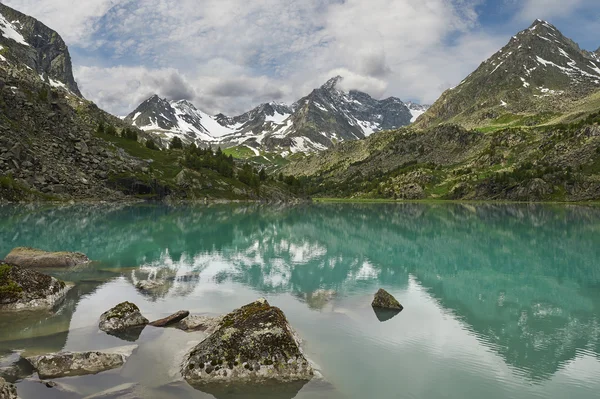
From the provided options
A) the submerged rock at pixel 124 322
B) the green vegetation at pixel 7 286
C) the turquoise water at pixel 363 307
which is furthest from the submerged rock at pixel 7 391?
the green vegetation at pixel 7 286

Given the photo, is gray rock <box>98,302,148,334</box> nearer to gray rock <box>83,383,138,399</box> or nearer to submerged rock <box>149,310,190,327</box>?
submerged rock <box>149,310,190,327</box>

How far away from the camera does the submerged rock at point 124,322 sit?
2138cm

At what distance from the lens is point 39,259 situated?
126 ft

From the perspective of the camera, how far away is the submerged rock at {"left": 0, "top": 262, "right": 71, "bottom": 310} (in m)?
24.3

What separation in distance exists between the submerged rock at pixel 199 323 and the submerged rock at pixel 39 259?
2180 centimetres

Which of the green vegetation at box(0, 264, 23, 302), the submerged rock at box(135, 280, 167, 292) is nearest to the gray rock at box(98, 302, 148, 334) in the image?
the green vegetation at box(0, 264, 23, 302)

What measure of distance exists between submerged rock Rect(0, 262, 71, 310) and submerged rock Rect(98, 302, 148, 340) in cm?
565

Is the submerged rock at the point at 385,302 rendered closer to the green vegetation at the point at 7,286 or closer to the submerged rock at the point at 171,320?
the submerged rock at the point at 171,320

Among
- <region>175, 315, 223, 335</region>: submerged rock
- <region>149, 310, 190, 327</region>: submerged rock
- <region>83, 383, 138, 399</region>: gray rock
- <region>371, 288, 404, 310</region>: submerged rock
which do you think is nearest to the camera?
<region>83, 383, 138, 399</region>: gray rock

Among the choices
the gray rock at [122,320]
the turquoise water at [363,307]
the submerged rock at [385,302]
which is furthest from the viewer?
the submerged rock at [385,302]

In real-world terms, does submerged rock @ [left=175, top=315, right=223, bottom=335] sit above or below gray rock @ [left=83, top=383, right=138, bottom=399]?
above

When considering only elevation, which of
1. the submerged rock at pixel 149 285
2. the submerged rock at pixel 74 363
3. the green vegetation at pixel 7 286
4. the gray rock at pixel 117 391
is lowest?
the gray rock at pixel 117 391

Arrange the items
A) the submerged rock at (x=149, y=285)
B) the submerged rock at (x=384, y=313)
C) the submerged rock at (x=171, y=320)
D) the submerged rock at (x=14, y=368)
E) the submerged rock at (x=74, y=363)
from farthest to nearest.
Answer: the submerged rock at (x=149, y=285) → the submerged rock at (x=384, y=313) → the submerged rock at (x=171, y=320) → the submerged rock at (x=74, y=363) → the submerged rock at (x=14, y=368)

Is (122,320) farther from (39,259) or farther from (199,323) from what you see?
(39,259)
